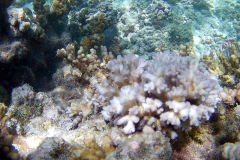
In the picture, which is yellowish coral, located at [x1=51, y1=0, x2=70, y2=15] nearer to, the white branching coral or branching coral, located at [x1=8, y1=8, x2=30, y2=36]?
branching coral, located at [x1=8, y1=8, x2=30, y2=36]

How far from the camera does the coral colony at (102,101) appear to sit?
171cm

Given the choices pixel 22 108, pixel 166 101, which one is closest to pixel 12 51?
pixel 22 108

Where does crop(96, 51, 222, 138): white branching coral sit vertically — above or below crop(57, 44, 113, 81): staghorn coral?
above

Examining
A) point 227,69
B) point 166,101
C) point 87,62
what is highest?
point 166,101

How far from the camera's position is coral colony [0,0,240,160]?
171 centimetres

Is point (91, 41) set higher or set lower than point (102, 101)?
lower

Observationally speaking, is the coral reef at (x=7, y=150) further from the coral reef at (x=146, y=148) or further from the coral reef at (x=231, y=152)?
the coral reef at (x=231, y=152)

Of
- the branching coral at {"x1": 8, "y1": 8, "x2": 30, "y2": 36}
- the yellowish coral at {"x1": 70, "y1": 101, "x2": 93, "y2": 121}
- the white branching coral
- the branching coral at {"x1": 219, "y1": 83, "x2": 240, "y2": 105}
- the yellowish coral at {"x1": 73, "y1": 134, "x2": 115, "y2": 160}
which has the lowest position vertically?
the yellowish coral at {"x1": 70, "y1": 101, "x2": 93, "y2": 121}

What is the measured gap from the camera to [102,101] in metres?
2.14

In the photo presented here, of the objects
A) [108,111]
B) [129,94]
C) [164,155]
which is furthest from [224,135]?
[108,111]

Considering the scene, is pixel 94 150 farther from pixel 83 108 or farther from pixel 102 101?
pixel 83 108

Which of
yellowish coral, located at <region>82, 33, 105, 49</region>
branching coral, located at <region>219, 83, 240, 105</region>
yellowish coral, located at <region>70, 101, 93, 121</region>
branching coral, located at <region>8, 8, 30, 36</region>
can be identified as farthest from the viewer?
yellowish coral, located at <region>82, 33, 105, 49</region>

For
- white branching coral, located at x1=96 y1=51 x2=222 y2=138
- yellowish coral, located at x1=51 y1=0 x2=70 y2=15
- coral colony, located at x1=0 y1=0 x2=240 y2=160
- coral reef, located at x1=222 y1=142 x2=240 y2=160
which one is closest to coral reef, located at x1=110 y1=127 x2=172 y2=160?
coral colony, located at x1=0 y1=0 x2=240 y2=160

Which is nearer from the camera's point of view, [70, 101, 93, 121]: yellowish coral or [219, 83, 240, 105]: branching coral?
[219, 83, 240, 105]: branching coral
